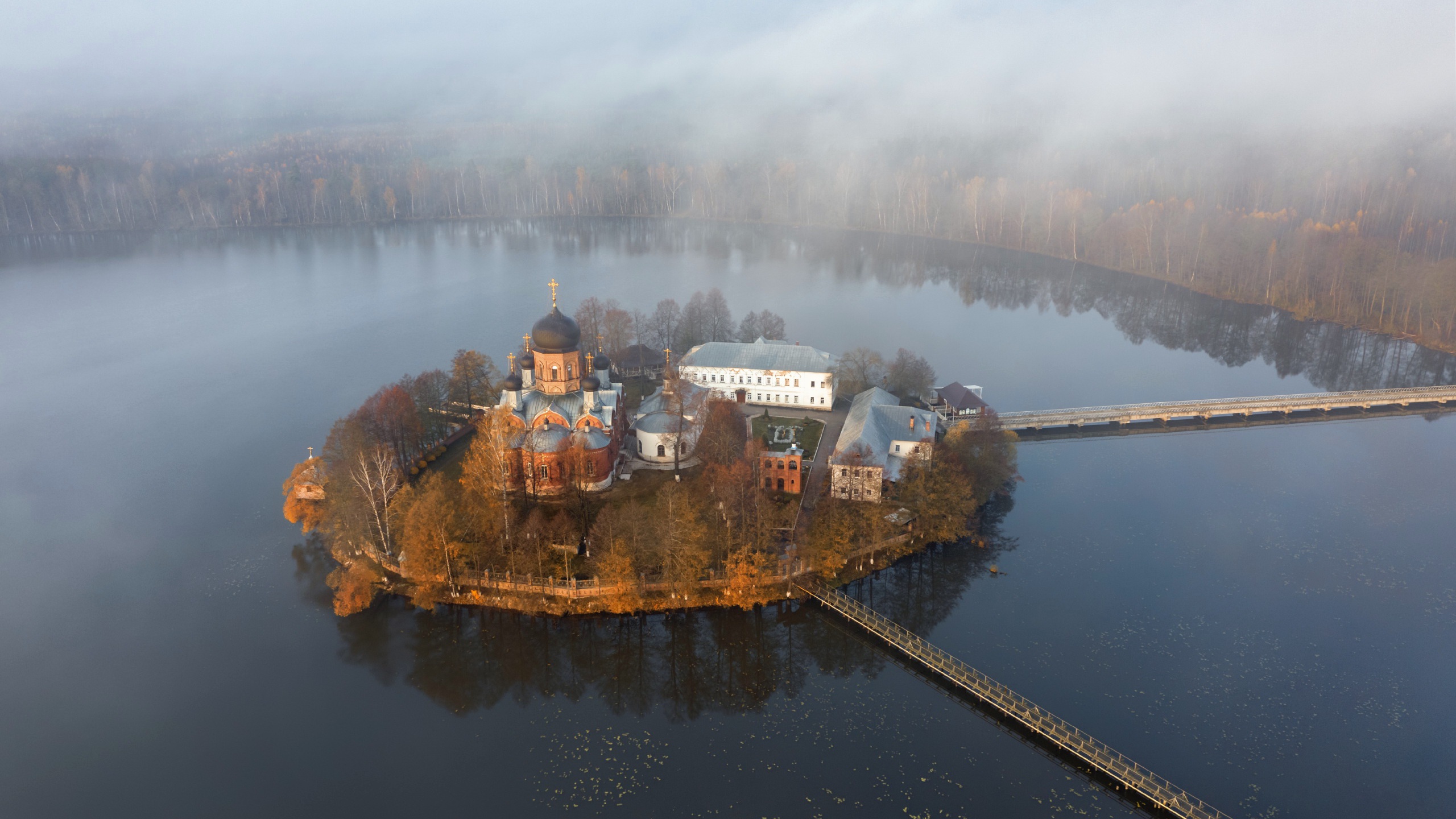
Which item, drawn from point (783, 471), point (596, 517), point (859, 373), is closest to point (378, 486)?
point (596, 517)

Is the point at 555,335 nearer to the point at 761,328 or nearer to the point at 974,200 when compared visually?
the point at 761,328

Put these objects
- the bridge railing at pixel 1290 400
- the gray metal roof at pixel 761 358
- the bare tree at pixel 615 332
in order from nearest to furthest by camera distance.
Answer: the gray metal roof at pixel 761 358
the bridge railing at pixel 1290 400
the bare tree at pixel 615 332

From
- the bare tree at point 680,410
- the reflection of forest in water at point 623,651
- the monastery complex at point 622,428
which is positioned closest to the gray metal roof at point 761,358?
the monastery complex at point 622,428

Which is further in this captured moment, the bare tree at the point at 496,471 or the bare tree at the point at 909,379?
the bare tree at the point at 909,379

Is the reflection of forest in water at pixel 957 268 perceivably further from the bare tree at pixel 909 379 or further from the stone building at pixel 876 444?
the stone building at pixel 876 444

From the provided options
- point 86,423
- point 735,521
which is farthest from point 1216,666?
point 86,423

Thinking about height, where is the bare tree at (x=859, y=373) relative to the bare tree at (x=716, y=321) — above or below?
below

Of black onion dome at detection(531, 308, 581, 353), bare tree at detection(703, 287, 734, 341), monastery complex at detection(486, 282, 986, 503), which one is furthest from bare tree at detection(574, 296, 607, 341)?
black onion dome at detection(531, 308, 581, 353)
